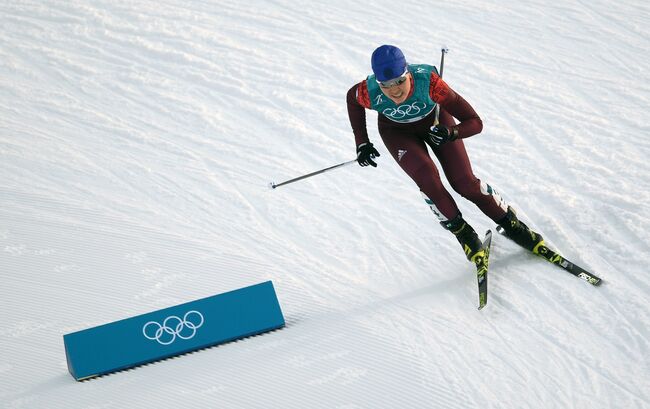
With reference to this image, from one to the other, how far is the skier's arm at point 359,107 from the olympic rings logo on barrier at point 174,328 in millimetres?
1354

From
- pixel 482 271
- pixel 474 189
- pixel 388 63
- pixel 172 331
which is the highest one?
pixel 388 63

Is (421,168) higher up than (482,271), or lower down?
higher up

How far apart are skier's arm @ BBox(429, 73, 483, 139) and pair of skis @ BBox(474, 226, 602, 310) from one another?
71cm

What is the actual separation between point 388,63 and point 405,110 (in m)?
0.40

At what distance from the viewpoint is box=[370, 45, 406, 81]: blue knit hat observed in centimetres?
372

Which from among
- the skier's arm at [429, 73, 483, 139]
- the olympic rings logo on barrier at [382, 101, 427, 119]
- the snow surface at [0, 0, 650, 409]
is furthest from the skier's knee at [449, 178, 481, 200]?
the snow surface at [0, 0, 650, 409]

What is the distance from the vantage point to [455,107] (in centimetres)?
398

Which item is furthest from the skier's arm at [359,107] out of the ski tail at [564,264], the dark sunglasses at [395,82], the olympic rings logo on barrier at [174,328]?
the olympic rings logo on barrier at [174,328]

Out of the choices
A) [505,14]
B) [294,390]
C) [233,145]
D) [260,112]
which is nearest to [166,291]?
[294,390]

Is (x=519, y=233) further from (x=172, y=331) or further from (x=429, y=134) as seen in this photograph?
(x=172, y=331)

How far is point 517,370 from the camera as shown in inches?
142

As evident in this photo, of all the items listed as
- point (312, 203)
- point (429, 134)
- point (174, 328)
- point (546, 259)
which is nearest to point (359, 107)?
point (429, 134)

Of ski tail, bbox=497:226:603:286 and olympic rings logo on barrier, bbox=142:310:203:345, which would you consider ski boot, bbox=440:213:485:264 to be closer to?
ski tail, bbox=497:226:603:286

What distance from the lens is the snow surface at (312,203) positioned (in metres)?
3.72
